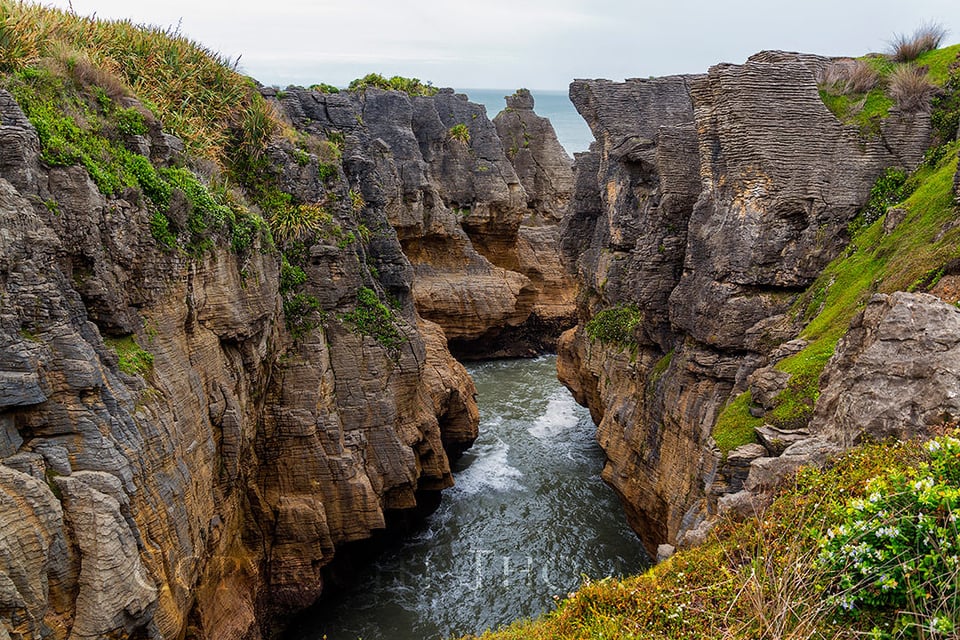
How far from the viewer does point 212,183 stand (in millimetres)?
13180

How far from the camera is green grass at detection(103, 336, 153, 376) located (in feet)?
31.0

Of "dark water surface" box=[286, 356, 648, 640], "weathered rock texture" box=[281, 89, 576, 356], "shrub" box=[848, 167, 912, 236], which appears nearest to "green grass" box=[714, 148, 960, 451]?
"shrub" box=[848, 167, 912, 236]

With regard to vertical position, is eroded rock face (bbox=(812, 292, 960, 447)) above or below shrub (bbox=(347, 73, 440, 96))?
below

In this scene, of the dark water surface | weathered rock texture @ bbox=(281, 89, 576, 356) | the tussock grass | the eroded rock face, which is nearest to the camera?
the eroded rock face

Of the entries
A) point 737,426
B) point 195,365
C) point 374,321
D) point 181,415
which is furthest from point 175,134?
point 737,426

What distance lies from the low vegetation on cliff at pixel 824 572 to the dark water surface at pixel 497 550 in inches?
339

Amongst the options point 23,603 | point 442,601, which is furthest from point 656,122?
point 23,603

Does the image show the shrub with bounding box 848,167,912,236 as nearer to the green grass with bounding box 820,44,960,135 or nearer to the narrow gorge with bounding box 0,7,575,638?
the green grass with bounding box 820,44,960,135

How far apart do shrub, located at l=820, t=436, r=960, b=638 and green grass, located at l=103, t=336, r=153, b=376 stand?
895 centimetres

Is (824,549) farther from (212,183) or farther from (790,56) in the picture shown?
(790,56)

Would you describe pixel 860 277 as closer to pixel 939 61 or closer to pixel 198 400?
pixel 939 61

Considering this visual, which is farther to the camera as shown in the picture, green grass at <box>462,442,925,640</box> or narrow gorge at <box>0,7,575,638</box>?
narrow gorge at <box>0,7,575,638</box>

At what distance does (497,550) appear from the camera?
61.0 feet

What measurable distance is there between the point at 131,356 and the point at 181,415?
1.41 meters
